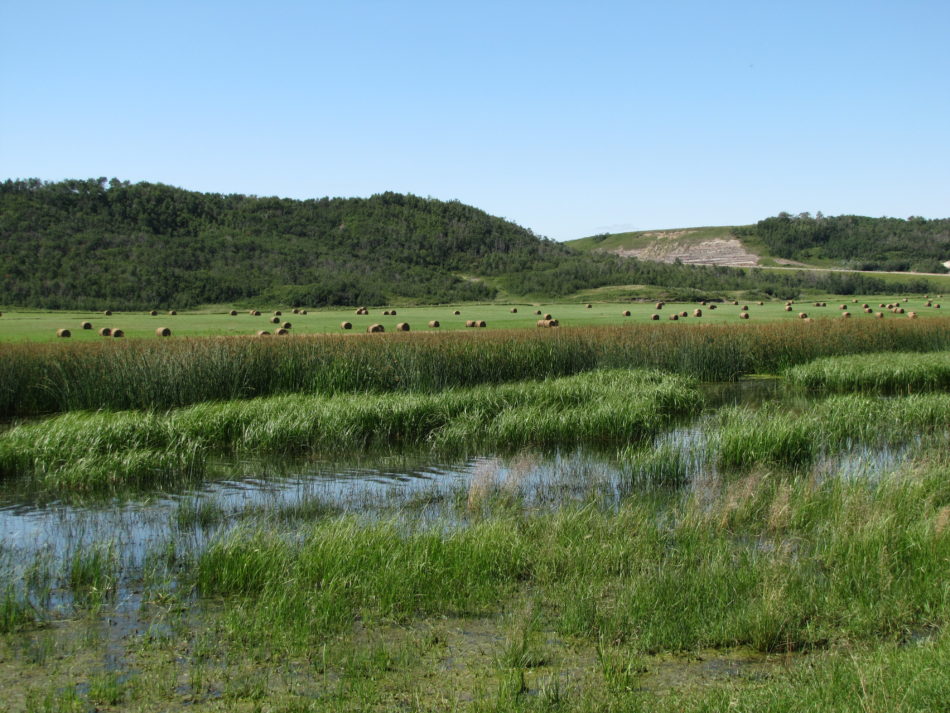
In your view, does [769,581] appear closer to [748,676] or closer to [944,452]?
[748,676]

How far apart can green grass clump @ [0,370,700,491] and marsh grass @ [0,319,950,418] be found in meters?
1.45

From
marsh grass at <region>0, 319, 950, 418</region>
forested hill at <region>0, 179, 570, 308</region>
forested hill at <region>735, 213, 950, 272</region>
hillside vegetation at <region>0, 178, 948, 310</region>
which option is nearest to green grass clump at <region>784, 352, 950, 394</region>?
marsh grass at <region>0, 319, 950, 418</region>

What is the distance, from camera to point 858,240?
452 ft

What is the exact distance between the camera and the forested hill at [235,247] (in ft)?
231

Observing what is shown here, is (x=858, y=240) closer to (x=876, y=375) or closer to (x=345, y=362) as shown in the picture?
(x=876, y=375)

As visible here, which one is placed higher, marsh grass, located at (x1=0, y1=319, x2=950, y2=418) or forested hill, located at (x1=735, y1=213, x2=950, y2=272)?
forested hill, located at (x1=735, y1=213, x2=950, y2=272)

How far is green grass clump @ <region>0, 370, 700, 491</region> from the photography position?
12.7 meters

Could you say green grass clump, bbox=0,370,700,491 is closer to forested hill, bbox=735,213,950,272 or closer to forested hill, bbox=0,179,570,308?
forested hill, bbox=0,179,570,308

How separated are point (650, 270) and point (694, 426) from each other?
242 feet

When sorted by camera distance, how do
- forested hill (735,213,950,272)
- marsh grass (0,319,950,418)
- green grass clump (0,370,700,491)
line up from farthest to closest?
1. forested hill (735,213,950,272)
2. marsh grass (0,319,950,418)
3. green grass clump (0,370,700,491)

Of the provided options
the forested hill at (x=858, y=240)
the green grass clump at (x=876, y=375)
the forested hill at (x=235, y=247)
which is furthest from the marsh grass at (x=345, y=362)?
the forested hill at (x=858, y=240)

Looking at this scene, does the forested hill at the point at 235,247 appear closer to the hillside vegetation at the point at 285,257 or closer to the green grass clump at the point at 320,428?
the hillside vegetation at the point at 285,257

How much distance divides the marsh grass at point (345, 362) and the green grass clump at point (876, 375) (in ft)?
6.86

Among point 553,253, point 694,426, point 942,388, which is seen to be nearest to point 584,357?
point 694,426
